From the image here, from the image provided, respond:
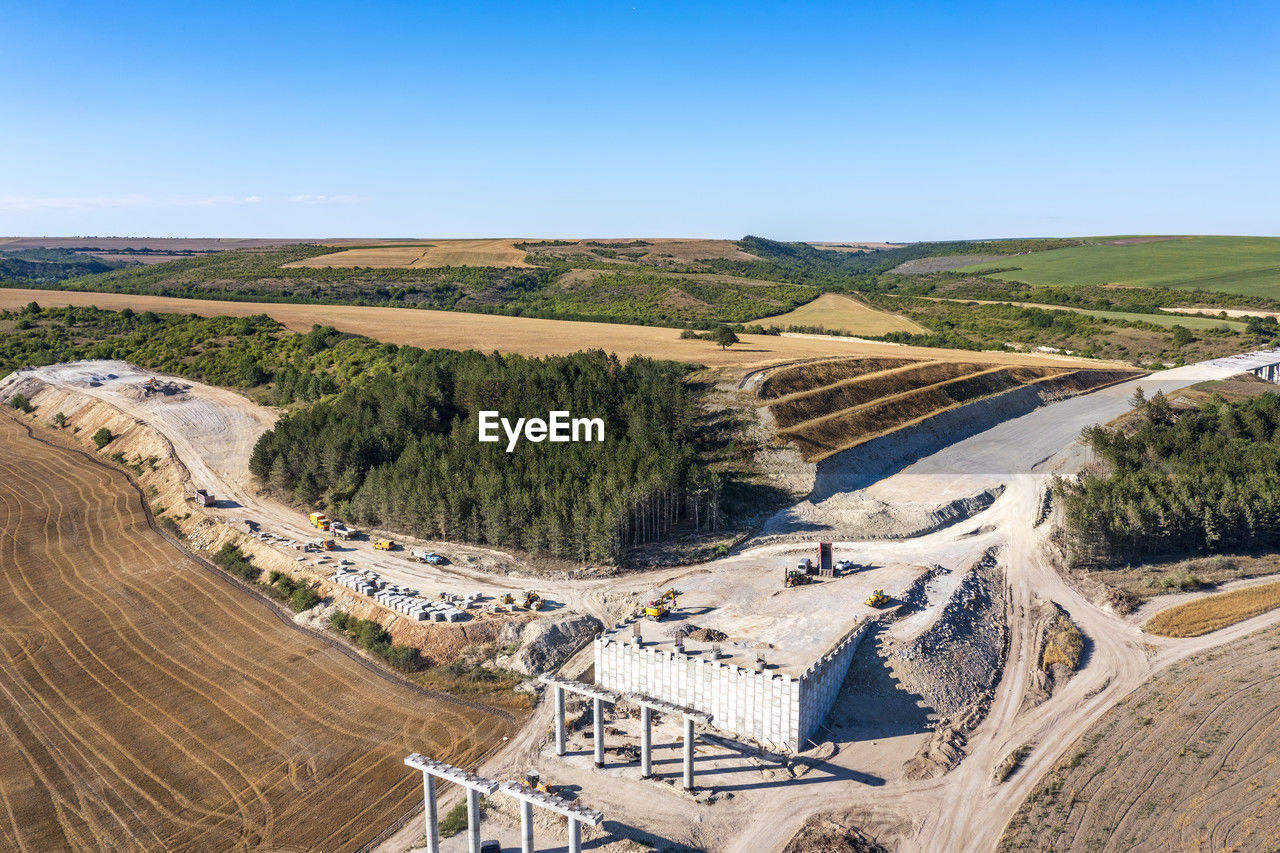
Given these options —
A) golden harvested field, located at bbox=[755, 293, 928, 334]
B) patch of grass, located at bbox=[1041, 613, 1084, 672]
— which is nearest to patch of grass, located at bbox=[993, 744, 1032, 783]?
patch of grass, located at bbox=[1041, 613, 1084, 672]

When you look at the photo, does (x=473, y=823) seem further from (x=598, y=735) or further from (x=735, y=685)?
(x=735, y=685)

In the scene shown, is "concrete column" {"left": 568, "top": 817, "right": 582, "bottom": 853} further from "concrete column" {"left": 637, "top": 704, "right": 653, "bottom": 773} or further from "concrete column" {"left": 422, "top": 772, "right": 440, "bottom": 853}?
"concrete column" {"left": 637, "top": 704, "right": 653, "bottom": 773}

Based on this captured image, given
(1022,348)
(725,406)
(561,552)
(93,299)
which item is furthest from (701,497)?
(93,299)

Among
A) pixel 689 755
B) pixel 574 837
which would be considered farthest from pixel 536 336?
pixel 574 837

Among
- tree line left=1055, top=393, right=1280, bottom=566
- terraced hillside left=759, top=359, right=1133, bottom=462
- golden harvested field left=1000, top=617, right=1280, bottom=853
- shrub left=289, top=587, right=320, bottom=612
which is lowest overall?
golden harvested field left=1000, top=617, right=1280, bottom=853

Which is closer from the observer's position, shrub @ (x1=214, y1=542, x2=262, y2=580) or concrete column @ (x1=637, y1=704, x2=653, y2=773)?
concrete column @ (x1=637, y1=704, x2=653, y2=773)

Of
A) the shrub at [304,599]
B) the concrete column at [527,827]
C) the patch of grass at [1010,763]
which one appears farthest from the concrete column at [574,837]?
the shrub at [304,599]

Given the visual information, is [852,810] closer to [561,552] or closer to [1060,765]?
[1060,765]
